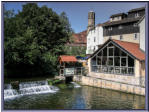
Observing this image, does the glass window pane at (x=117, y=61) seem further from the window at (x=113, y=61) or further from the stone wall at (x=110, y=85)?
the stone wall at (x=110, y=85)

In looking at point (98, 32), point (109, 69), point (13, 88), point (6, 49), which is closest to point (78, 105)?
→ point (13, 88)

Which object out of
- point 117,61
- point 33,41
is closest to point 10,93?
point 33,41

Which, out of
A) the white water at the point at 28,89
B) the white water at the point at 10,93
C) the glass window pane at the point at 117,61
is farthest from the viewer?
the glass window pane at the point at 117,61

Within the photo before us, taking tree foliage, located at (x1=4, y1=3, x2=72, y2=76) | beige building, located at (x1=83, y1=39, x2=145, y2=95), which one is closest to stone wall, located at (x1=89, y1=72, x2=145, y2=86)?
beige building, located at (x1=83, y1=39, x2=145, y2=95)

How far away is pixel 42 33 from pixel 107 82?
10416 mm

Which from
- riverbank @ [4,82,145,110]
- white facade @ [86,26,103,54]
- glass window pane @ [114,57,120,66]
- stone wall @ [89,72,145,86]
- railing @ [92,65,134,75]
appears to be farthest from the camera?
white facade @ [86,26,103,54]

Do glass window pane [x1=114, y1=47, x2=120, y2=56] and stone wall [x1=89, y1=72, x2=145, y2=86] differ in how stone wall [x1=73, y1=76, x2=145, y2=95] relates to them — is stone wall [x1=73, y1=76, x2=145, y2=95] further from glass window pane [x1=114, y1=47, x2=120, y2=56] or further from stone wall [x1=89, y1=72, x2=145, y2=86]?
glass window pane [x1=114, y1=47, x2=120, y2=56]

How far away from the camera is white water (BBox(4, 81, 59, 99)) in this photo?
35.4ft

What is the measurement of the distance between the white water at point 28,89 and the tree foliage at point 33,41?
9.34 ft

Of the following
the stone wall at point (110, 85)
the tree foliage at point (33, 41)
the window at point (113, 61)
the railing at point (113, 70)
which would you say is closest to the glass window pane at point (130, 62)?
the window at point (113, 61)

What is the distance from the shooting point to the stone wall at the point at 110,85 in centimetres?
1080

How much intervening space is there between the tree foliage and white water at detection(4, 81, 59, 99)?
2846 millimetres

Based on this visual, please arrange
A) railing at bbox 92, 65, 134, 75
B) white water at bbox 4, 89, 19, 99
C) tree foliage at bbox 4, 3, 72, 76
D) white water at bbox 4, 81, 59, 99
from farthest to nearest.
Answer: tree foliage at bbox 4, 3, 72, 76 < railing at bbox 92, 65, 134, 75 < white water at bbox 4, 81, 59, 99 < white water at bbox 4, 89, 19, 99

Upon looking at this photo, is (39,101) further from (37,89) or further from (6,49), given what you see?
(6,49)
